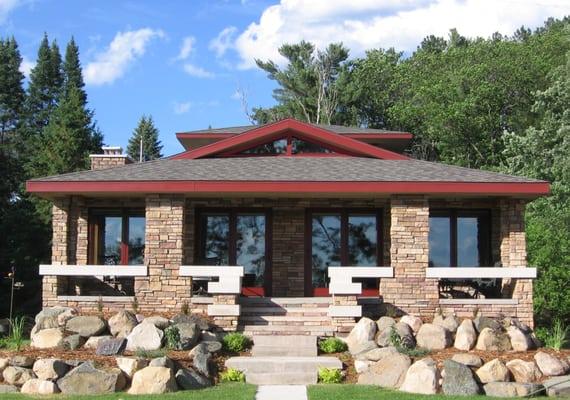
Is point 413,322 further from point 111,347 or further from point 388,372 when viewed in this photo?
point 111,347

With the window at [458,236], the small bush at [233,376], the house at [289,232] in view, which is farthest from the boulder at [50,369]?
the window at [458,236]

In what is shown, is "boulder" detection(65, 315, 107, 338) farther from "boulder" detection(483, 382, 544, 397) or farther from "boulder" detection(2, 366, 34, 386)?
"boulder" detection(483, 382, 544, 397)

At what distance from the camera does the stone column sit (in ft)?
49.6

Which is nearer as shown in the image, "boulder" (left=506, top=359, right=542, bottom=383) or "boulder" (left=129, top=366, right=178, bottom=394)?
"boulder" (left=129, top=366, right=178, bottom=394)

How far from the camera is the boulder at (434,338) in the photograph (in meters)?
13.2

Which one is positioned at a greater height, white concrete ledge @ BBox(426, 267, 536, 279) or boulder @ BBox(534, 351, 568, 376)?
white concrete ledge @ BBox(426, 267, 536, 279)

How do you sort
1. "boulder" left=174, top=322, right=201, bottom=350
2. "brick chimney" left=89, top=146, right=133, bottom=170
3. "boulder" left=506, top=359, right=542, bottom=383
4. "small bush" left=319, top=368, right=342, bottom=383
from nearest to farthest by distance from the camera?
"boulder" left=506, top=359, right=542, bottom=383 → "small bush" left=319, top=368, right=342, bottom=383 → "boulder" left=174, top=322, right=201, bottom=350 → "brick chimney" left=89, top=146, right=133, bottom=170

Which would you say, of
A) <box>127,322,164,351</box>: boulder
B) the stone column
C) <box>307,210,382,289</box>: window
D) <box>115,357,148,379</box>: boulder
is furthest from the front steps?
<box>307,210,382,289</box>: window

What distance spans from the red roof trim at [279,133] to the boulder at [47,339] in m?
6.13

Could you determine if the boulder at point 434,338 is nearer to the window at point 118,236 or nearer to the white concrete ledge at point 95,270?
the white concrete ledge at point 95,270

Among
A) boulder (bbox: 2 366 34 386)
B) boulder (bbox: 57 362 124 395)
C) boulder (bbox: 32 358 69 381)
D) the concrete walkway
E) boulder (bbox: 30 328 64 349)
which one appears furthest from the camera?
boulder (bbox: 30 328 64 349)

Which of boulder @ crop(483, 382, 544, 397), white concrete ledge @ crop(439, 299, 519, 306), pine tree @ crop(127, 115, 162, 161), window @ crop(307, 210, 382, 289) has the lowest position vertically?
boulder @ crop(483, 382, 544, 397)

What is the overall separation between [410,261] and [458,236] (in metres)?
2.93

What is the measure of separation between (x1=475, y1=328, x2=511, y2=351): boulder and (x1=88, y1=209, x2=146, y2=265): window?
8.45 meters
